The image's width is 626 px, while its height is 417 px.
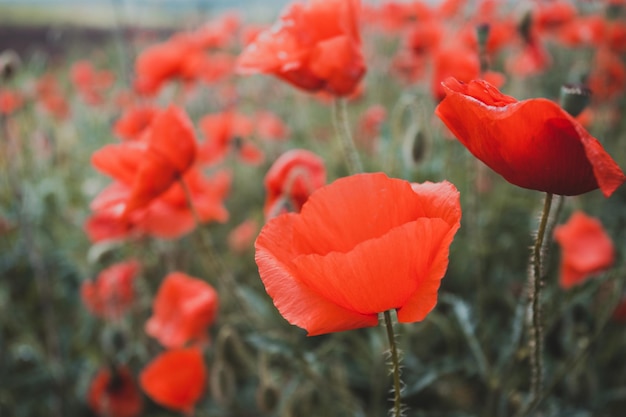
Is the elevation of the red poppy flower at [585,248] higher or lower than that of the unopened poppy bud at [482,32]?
lower

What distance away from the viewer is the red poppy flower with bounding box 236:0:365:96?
868 millimetres

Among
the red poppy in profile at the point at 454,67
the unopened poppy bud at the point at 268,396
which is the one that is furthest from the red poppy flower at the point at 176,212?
the red poppy in profile at the point at 454,67

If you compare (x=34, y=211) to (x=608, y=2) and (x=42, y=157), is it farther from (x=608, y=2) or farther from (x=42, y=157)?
(x=608, y=2)

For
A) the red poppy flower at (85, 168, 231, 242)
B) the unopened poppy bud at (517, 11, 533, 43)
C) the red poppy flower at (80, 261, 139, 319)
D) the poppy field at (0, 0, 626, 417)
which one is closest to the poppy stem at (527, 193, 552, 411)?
the poppy field at (0, 0, 626, 417)

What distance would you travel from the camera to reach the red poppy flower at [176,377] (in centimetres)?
113

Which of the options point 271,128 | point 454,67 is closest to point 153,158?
point 454,67

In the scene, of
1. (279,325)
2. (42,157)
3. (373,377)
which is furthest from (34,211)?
(373,377)

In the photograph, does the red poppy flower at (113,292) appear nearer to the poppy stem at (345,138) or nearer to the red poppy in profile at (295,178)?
the red poppy in profile at (295,178)

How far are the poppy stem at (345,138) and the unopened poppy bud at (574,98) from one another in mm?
302

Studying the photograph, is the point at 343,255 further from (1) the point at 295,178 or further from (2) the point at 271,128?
(2) the point at 271,128

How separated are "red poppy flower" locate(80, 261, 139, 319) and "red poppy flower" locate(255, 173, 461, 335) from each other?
36.3 inches

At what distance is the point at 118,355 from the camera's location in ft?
4.55

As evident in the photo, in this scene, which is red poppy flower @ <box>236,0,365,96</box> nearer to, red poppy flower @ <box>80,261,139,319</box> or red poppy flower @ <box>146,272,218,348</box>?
red poppy flower @ <box>146,272,218,348</box>

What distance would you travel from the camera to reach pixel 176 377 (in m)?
1.14
